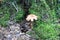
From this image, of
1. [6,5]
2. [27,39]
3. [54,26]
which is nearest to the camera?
[27,39]

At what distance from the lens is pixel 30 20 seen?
14.6 ft

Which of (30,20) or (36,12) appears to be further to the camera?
(36,12)

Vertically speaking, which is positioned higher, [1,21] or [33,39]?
[1,21]

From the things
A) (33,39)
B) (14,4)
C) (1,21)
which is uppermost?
(14,4)

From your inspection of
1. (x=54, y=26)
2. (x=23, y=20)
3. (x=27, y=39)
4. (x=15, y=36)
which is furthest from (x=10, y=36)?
(x=54, y=26)

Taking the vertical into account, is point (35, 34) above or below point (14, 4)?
below

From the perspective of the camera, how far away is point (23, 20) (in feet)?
16.0

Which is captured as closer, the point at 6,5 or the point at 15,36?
the point at 15,36

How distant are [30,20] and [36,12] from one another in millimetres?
493

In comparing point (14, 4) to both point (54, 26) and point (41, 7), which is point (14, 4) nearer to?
point (41, 7)

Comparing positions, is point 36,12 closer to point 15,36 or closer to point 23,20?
point 23,20

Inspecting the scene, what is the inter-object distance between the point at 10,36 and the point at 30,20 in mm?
623

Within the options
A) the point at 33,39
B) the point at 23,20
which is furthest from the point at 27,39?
the point at 23,20

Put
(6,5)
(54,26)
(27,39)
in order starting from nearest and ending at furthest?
(27,39) → (54,26) → (6,5)
